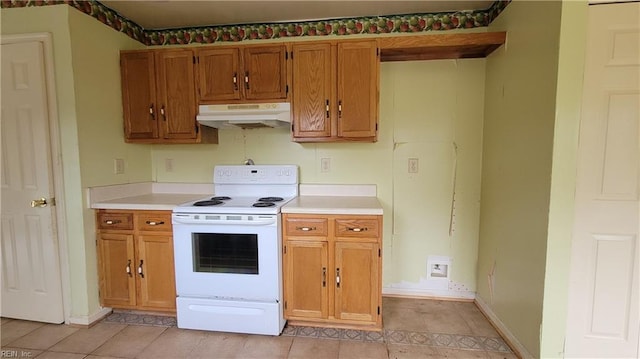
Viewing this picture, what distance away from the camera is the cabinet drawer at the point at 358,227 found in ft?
6.52

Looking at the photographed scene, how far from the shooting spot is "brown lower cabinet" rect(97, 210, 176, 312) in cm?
217

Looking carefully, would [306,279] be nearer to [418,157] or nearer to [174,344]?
[174,344]

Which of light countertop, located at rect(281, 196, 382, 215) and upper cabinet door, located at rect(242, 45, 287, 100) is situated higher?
upper cabinet door, located at rect(242, 45, 287, 100)

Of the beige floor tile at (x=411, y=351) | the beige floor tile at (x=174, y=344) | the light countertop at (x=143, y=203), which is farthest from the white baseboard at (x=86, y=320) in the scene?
the beige floor tile at (x=411, y=351)

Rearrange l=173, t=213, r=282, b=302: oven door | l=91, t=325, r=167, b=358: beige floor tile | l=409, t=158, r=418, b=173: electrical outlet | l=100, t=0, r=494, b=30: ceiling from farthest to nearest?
l=409, t=158, r=418, b=173: electrical outlet → l=100, t=0, r=494, b=30: ceiling → l=173, t=213, r=282, b=302: oven door → l=91, t=325, r=167, b=358: beige floor tile

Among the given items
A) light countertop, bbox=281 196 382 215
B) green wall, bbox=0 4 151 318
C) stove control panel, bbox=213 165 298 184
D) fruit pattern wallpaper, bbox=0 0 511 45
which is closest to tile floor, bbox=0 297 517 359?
green wall, bbox=0 4 151 318

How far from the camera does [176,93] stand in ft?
7.82

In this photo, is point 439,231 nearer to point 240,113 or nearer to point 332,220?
point 332,220

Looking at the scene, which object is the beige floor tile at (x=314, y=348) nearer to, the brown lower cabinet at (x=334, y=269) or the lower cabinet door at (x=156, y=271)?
the brown lower cabinet at (x=334, y=269)

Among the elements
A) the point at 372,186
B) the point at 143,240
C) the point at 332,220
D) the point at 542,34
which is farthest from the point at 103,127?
the point at 542,34

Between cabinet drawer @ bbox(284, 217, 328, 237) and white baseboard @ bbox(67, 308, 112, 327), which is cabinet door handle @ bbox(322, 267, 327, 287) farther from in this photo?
white baseboard @ bbox(67, 308, 112, 327)

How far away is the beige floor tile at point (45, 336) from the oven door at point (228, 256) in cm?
87

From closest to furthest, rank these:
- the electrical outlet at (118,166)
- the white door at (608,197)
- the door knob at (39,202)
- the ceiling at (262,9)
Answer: the white door at (608,197)
the door knob at (39,202)
the ceiling at (262,9)
the electrical outlet at (118,166)

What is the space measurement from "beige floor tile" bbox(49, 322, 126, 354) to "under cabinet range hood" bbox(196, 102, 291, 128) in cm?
172
